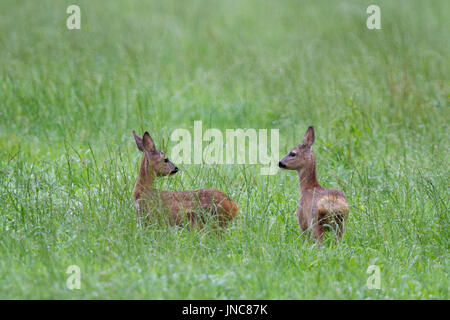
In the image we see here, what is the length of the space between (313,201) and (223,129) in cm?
355

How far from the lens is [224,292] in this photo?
5.04 meters

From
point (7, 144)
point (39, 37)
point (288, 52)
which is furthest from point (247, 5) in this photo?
point (7, 144)

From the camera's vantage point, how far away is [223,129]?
958cm

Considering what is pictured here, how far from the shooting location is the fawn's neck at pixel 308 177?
21.8 ft

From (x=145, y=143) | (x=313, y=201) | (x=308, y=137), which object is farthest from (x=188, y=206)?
(x=308, y=137)

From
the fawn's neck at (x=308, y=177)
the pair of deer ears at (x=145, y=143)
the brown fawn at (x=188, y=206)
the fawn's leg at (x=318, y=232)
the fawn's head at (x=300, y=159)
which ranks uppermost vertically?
the pair of deer ears at (x=145, y=143)

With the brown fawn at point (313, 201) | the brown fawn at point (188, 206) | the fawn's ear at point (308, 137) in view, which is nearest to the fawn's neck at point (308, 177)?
the brown fawn at point (313, 201)

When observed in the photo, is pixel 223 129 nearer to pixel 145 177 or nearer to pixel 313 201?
pixel 145 177

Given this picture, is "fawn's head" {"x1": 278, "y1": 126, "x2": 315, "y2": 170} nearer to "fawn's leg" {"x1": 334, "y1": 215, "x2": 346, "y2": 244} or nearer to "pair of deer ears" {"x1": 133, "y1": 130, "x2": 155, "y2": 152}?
"fawn's leg" {"x1": 334, "y1": 215, "x2": 346, "y2": 244}

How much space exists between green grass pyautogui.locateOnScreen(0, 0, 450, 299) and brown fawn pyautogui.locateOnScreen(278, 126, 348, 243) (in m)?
0.16

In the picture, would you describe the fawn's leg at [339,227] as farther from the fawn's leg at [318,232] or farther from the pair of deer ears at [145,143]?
the pair of deer ears at [145,143]

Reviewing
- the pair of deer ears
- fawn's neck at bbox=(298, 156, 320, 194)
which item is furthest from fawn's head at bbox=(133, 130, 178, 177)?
fawn's neck at bbox=(298, 156, 320, 194)

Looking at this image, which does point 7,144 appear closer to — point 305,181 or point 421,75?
point 305,181

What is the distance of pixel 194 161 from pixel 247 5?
8.44 meters
